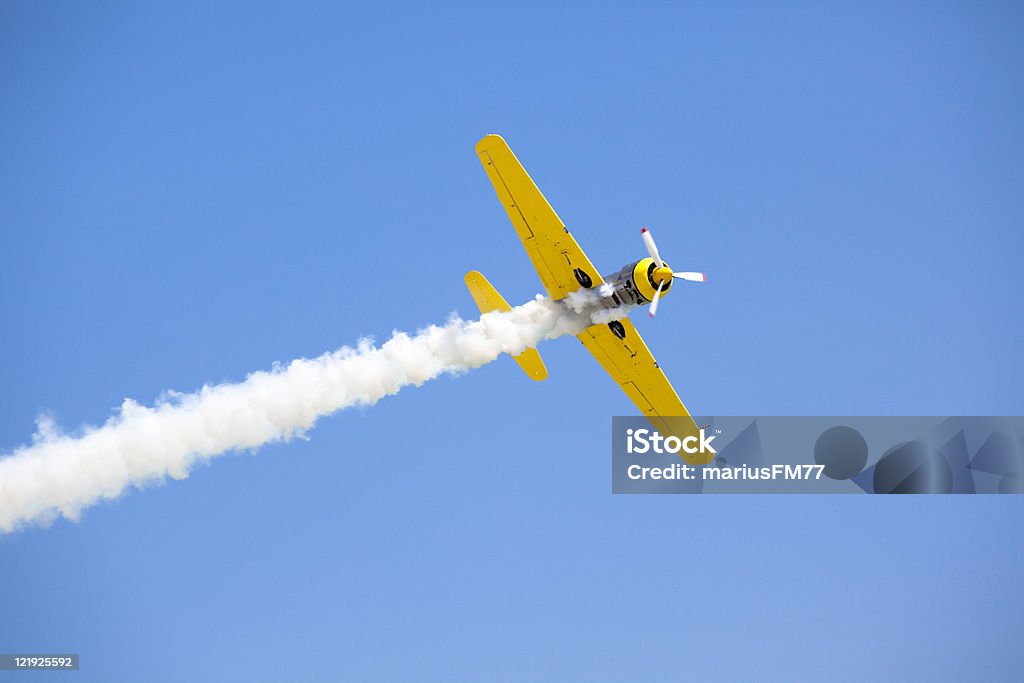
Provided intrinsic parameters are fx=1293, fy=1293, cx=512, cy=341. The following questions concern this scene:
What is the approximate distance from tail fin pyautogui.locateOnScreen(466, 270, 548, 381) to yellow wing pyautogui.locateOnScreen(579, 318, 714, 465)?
1598mm

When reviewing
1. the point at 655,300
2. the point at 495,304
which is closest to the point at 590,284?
the point at 655,300

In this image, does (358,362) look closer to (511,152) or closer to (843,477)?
(511,152)

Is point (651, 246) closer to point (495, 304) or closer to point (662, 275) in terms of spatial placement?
point (662, 275)

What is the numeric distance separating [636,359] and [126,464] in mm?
14112

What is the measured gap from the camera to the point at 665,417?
36750mm

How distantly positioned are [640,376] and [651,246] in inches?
211

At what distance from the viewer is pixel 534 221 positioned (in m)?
33.2

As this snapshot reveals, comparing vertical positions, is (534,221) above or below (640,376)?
above

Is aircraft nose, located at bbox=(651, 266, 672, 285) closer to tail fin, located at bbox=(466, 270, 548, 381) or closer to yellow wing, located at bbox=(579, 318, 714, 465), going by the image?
yellow wing, located at bbox=(579, 318, 714, 465)

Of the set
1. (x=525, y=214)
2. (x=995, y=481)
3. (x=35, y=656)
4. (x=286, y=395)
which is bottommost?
(x=35, y=656)

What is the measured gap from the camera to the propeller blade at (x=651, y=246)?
31625mm

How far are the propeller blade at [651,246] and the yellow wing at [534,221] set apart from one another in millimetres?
1808

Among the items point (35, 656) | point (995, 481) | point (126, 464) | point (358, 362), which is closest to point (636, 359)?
point (358, 362)

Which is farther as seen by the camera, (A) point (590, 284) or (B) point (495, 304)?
(B) point (495, 304)
